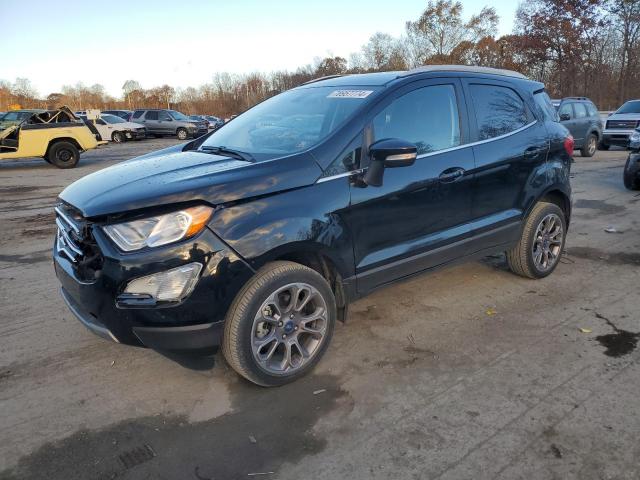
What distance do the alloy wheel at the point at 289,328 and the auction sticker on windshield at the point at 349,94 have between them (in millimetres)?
1421

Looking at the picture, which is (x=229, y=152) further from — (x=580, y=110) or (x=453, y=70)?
(x=580, y=110)

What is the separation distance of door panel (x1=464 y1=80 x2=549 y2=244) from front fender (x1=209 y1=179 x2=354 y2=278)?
1.39 m

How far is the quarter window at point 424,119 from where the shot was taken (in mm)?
3434

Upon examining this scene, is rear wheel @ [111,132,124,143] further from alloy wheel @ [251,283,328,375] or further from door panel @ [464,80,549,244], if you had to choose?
alloy wheel @ [251,283,328,375]

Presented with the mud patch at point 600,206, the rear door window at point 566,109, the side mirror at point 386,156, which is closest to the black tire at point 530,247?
the side mirror at point 386,156

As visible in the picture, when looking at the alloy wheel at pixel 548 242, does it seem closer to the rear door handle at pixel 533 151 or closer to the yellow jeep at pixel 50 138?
the rear door handle at pixel 533 151

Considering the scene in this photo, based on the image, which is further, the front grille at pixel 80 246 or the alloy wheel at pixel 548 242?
the alloy wheel at pixel 548 242

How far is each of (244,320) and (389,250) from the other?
47.4 inches

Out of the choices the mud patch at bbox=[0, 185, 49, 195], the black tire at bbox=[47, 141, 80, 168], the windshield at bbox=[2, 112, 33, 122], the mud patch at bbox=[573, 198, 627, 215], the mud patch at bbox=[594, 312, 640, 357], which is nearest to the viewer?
the mud patch at bbox=[594, 312, 640, 357]

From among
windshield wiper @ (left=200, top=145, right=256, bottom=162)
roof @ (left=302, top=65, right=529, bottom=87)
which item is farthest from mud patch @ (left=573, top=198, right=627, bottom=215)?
windshield wiper @ (left=200, top=145, right=256, bottom=162)

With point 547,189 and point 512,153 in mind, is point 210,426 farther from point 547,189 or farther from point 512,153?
point 547,189

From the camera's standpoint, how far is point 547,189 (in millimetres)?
4559

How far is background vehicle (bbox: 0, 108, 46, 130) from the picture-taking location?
14.6 m

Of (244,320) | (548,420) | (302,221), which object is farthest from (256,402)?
(548,420)
